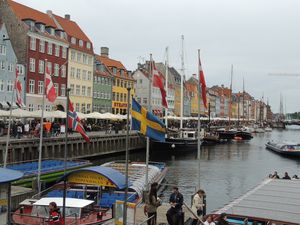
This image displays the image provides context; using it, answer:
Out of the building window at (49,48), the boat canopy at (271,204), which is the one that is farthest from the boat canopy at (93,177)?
the building window at (49,48)

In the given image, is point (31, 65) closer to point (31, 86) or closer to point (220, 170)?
point (31, 86)

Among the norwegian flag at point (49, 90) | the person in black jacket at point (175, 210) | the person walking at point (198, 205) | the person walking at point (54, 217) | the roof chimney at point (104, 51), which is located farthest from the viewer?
the roof chimney at point (104, 51)

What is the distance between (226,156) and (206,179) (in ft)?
76.0

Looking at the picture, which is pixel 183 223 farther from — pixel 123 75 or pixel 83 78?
pixel 123 75

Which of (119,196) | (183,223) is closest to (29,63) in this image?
(119,196)

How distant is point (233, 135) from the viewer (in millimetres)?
96625

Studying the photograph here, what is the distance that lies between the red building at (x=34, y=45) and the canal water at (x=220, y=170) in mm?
17244

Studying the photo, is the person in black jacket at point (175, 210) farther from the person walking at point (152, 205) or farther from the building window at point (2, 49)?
the building window at point (2, 49)

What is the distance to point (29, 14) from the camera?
69.1 metres

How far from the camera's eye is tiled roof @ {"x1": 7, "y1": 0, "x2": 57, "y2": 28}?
66.9 meters

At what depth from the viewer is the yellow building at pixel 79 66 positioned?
253 ft

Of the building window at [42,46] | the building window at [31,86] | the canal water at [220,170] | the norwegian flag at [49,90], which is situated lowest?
the canal water at [220,170]

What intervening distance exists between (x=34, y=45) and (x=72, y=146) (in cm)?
2319

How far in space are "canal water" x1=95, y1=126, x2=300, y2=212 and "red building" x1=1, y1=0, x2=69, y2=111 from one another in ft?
56.6
